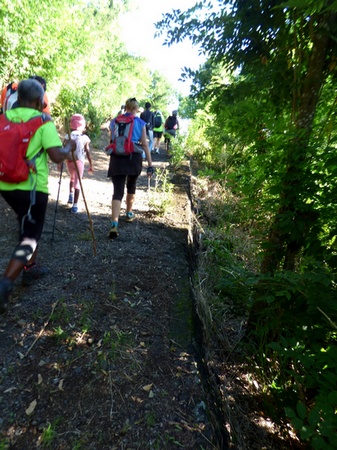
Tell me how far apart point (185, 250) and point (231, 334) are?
1291mm

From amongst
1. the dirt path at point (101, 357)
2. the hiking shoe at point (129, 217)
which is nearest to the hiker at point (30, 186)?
the dirt path at point (101, 357)

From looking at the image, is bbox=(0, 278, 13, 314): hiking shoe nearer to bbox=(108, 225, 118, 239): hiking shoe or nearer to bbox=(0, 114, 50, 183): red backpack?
bbox=(0, 114, 50, 183): red backpack

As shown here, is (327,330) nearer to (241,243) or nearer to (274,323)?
(274,323)

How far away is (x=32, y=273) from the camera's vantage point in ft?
10.1

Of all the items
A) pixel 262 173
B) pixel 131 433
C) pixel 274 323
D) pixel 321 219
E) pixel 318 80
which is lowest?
pixel 131 433

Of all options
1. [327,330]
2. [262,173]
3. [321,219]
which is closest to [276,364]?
[327,330]

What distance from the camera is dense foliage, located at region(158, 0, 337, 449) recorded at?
2002mm

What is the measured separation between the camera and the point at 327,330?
1.93 metres

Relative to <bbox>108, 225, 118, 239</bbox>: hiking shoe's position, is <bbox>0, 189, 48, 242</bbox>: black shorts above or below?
above

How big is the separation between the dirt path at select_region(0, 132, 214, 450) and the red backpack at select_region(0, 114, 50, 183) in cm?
111

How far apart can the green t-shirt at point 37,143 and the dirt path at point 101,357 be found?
0.99 metres

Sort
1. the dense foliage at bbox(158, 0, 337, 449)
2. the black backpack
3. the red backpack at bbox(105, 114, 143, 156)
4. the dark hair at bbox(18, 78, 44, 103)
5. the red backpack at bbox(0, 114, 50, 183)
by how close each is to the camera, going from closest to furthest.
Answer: the dense foliage at bbox(158, 0, 337, 449) < the red backpack at bbox(0, 114, 50, 183) < the dark hair at bbox(18, 78, 44, 103) < the red backpack at bbox(105, 114, 143, 156) < the black backpack

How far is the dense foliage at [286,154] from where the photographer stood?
6.57ft

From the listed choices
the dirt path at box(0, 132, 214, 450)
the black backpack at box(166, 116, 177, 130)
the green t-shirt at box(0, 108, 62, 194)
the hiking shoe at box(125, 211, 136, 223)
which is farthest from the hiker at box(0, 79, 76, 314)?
the black backpack at box(166, 116, 177, 130)
